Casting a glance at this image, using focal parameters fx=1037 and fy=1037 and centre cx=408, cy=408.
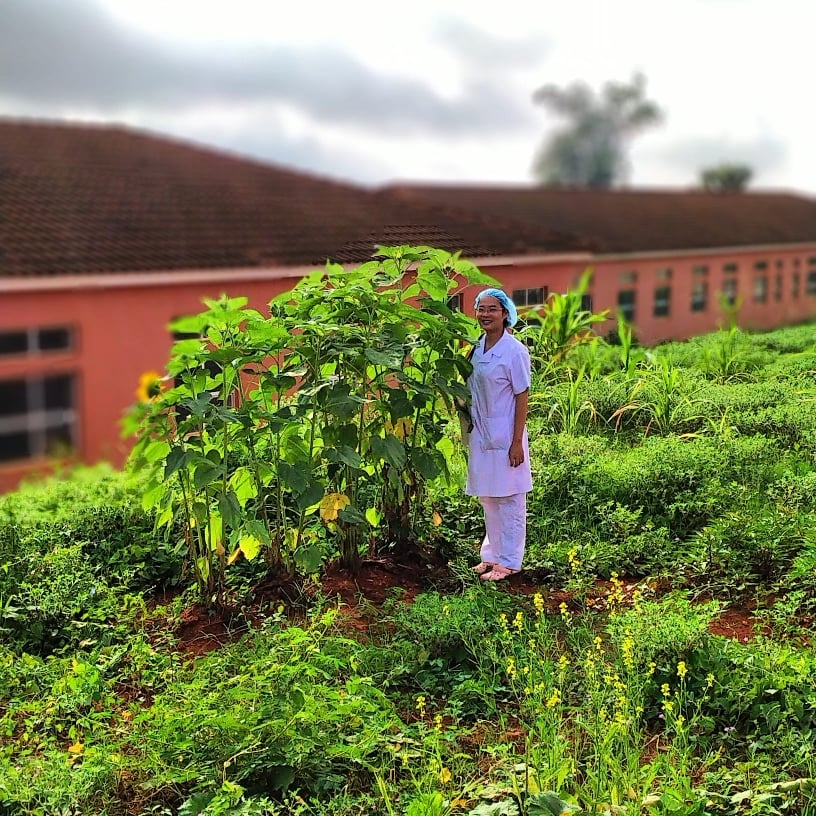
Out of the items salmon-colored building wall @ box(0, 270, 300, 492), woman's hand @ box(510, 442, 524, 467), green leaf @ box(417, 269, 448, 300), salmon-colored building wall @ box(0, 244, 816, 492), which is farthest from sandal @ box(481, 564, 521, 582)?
salmon-colored building wall @ box(0, 270, 300, 492)

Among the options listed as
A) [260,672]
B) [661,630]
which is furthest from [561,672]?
[260,672]

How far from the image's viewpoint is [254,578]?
4.55 metres

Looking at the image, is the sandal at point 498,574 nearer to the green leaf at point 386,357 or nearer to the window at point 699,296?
the green leaf at point 386,357

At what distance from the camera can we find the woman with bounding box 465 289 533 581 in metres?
4.34

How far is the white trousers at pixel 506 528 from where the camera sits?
4.38m

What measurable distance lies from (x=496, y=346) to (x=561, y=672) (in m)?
1.66

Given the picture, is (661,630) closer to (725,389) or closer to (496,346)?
(496,346)

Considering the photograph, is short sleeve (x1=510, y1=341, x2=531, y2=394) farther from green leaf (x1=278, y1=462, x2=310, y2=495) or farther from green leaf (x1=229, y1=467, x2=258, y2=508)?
green leaf (x1=229, y1=467, x2=258, y2=508)

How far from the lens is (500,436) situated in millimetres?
4379

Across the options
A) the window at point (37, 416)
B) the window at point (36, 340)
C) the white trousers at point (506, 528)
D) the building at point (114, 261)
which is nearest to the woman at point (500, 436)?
the white trousers at point (506, 528)

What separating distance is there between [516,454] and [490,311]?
608 mm

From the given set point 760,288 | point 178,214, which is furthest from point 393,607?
point 760,288

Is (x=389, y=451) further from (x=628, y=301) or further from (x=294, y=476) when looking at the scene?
(x=628, y=301)

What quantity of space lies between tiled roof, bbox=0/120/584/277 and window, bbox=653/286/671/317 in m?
3.86
